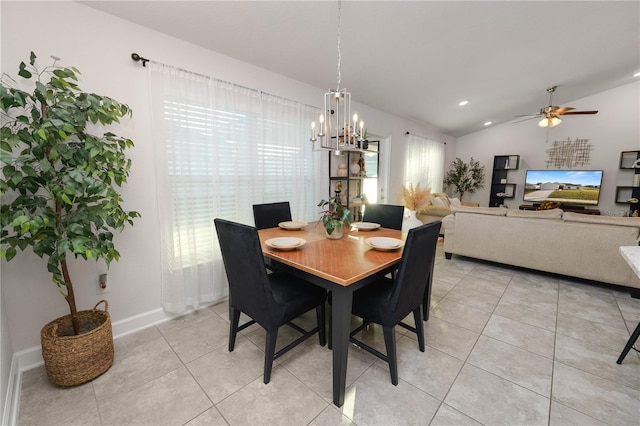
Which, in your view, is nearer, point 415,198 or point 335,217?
point 335,217

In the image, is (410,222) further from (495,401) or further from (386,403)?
(386,403)

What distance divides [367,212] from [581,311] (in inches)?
86.4

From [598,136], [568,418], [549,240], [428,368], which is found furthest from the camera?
[598,136]

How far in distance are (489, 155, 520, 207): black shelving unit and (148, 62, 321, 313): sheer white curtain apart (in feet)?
20.8

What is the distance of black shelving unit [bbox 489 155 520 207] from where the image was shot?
22.1 feet

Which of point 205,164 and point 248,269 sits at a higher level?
point 205,164

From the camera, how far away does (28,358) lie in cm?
173

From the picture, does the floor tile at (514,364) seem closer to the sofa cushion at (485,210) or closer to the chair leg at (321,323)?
the chair leg at (321,323)

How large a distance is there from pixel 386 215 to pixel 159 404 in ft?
7.39

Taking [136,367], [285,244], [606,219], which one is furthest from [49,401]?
[606,219]

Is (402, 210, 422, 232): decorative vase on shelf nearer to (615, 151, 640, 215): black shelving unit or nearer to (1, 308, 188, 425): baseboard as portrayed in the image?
(1, 308, 188, 425): baseboard

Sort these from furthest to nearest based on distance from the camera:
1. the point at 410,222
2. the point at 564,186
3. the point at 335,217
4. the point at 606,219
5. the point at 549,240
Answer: the point at 564,186 → the point at 410,222 → the point at 549,240 → the point at 606,219 → the point at 335,217

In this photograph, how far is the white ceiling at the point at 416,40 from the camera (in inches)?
78.5

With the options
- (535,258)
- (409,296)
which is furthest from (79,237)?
(535,258)
